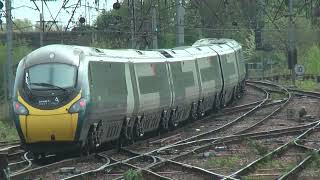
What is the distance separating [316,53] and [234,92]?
86.7 feet

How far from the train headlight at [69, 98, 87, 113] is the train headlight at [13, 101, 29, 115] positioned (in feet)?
3.35

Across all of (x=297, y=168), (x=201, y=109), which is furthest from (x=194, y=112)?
(x=297, y=168)

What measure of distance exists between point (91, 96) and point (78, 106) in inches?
20.0

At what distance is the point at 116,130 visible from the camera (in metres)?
18.0

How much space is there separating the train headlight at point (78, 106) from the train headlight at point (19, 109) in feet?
3.35

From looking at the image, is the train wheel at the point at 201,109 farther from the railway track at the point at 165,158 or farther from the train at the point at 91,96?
the train at the point at 91,96

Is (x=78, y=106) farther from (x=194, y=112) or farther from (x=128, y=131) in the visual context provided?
(x=194, y=112)

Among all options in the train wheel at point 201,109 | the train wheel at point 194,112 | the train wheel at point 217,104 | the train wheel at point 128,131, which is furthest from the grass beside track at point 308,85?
the train wheel at point 128,131

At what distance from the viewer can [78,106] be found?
599 inches

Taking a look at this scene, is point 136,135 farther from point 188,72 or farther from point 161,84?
point 188,72

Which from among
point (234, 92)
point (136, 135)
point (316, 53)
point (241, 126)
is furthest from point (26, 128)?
point (316, 53)

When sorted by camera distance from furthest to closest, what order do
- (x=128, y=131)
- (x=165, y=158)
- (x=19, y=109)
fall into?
(x=128, y=131)
(x=165, y=158)
(x=19, y=109)

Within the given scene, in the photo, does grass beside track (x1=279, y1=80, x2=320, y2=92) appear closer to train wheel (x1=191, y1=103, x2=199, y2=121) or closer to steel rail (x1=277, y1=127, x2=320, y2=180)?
train wheel (x1=191, y1=103, x2=199, y2=121)

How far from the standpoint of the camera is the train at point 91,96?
49.8 feet
